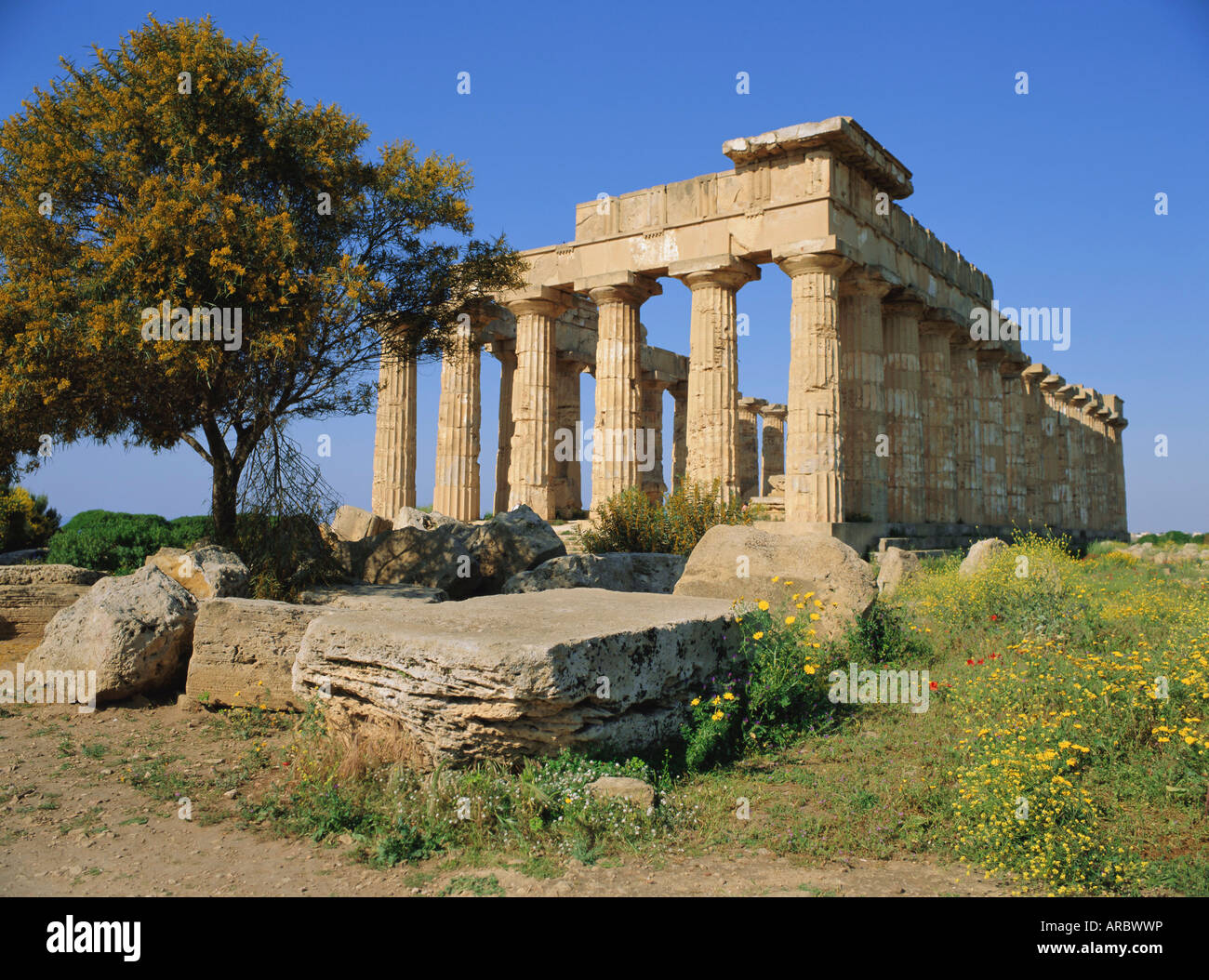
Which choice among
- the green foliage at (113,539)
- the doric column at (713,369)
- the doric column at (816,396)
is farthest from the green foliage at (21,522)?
the doric column at (816,396)

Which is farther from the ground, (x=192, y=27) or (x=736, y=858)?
→ (x=192, y=27)

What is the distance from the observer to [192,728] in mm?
7316

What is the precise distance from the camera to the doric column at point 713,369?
18.5 m

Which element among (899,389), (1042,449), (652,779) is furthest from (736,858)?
(1042,449)

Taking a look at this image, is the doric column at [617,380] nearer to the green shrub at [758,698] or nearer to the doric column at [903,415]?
the doric column at [903,415]

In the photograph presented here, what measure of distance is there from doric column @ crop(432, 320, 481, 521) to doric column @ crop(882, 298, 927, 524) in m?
10.5

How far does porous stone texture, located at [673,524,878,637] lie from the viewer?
27.3 ft

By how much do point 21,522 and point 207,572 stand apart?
44.2 feet

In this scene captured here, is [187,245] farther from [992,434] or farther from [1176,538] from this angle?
[1176,538]

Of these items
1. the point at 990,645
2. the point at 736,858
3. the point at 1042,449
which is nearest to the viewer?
the point at 736,858

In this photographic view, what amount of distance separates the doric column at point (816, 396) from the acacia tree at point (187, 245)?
8182 millimetres

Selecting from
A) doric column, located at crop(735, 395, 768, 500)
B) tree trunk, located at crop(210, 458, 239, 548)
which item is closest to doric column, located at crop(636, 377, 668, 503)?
doric column, located at crop(735, 395, 768, 500)

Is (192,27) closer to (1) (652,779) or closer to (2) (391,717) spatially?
(2) (391,717)

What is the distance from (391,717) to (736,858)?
2.35m
